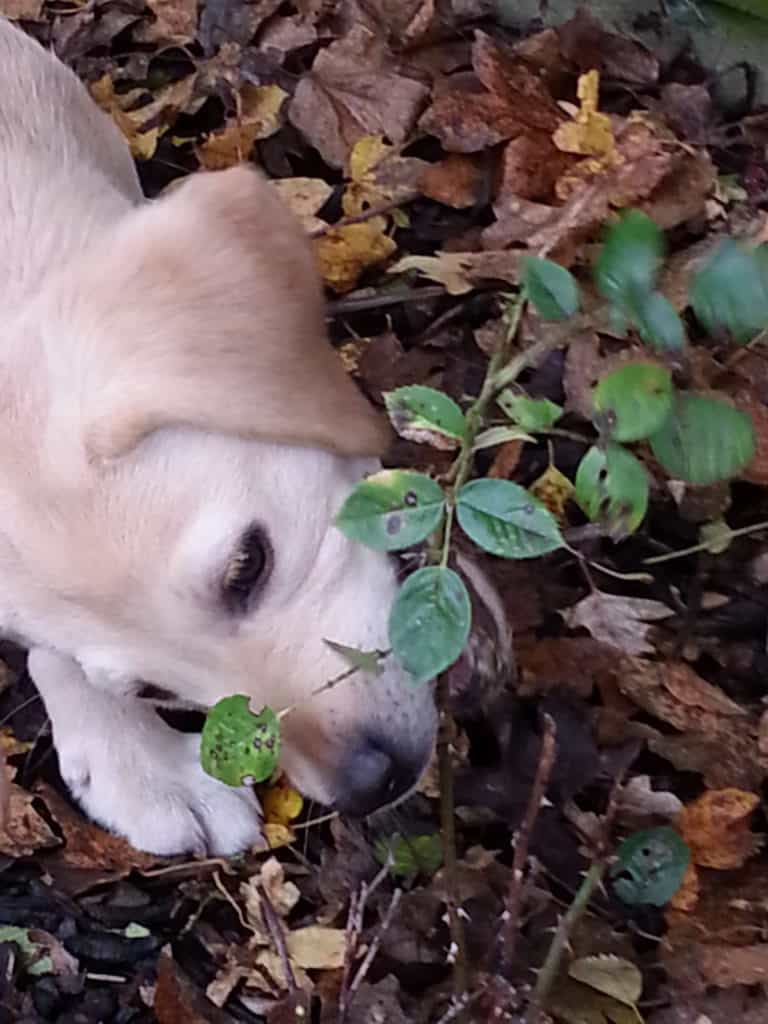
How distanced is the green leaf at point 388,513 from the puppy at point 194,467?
328 millimetres

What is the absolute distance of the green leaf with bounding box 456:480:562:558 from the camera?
152cm

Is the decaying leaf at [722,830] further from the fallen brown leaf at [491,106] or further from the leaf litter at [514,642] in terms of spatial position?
the fallen brown leaf at [491,106]

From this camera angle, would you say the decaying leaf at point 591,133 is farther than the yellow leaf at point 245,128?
No

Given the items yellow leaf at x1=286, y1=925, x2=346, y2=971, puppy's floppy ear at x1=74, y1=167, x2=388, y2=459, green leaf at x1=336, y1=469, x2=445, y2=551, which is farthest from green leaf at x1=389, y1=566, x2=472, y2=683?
yellow leaf at x1=286, y1=925, x2=346, y2=971

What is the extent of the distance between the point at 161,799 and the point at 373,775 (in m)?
0.62

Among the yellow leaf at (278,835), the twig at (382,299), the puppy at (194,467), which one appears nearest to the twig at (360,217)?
the twig at (382,299)

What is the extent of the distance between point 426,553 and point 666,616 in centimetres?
74

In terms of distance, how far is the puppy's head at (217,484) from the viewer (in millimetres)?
1824

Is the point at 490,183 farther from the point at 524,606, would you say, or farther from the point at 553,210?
the point at 524,606

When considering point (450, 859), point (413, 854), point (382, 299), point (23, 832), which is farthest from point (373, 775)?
point (382, 299)

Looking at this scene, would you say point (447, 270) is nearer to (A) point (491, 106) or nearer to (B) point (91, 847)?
(A) point (491, 106)

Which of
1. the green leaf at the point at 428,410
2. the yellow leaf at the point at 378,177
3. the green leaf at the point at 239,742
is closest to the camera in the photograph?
the green leaf at the point at 428,410

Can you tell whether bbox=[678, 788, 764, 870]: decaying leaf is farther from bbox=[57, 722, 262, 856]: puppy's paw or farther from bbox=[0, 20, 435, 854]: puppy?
bbox=[57, 722, 262, 856]: puppy's paw

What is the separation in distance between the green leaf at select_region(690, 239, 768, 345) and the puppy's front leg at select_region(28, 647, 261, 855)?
52.4 inches
